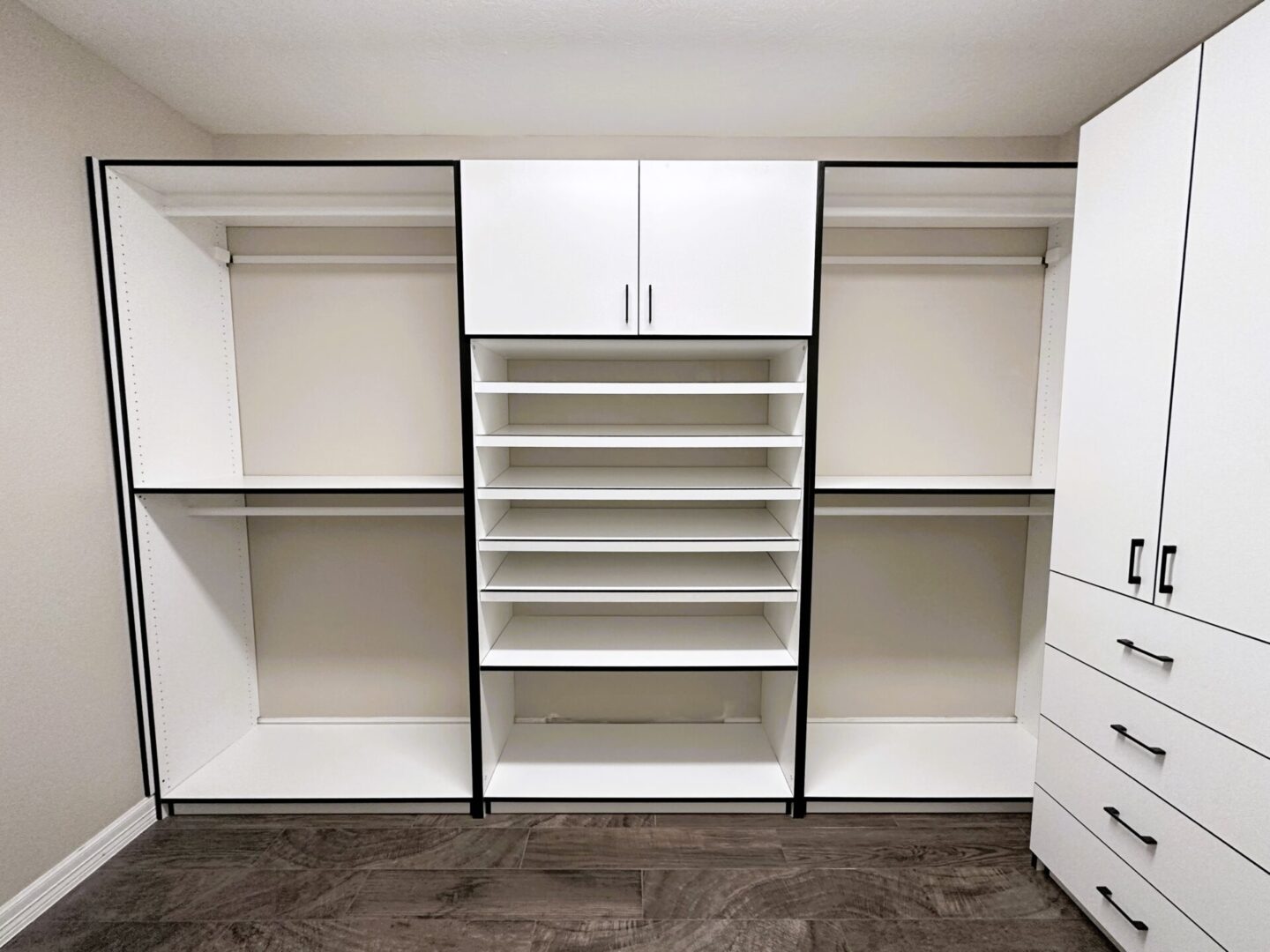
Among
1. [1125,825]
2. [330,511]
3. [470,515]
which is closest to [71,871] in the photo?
[330,511]

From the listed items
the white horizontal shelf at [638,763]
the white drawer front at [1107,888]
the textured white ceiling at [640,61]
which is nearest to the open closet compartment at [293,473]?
the white horizontal shelf at [638,763]

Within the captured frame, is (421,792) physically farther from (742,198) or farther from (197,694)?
(742,198)

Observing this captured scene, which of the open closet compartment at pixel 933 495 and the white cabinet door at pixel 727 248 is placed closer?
the white cabinet door at pixel 727 248

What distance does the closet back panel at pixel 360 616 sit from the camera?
2688 mm

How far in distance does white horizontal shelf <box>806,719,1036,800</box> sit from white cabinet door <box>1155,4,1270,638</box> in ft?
3.86

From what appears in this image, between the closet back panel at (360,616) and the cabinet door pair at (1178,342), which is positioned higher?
the cabinet door pair at (1178,342)

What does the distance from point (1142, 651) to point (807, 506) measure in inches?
36.2

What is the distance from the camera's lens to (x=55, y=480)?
6.09 feet

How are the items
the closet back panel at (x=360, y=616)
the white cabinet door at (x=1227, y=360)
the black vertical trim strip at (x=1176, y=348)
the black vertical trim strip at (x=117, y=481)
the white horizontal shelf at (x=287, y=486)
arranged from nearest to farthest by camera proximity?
1. the white cabinet door at (x=1227, y=360)
2. the black vertical trim strip at (x=1176, y=348)
3. the black vertical trim strip at (x=117, y=481)
4. the white horizontal shelf at (x=287, y=486)
5. the closet back panel at (x=360, y=616)

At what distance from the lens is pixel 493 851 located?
2078 millimetres

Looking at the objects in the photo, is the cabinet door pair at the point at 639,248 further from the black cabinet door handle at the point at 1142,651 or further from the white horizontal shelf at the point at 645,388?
the black cabinet door handle at the point at 1142,651

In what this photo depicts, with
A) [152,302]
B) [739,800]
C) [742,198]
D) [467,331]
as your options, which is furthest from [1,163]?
[739,800]

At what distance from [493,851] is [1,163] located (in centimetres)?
241

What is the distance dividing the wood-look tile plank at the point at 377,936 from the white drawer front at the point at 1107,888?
1528mm
